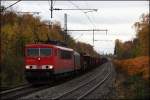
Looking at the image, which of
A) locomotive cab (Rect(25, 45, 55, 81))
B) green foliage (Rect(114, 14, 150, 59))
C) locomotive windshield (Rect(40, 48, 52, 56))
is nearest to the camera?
green foliage (Rect(114, 14, 150, 59))

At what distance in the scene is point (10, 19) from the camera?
78250 mm

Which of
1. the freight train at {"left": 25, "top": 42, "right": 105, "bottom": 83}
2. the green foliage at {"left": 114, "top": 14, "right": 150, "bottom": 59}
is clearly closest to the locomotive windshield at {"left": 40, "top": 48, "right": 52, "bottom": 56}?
the freight train at {"left": 25, "top": 42, "right": 105, "bottom": 83}

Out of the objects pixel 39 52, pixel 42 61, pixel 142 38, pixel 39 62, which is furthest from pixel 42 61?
pixel 142 38

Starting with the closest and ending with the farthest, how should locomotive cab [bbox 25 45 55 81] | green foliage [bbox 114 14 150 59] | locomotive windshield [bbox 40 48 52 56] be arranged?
green foliage [bbox 114 14 150 59], locomotive cab [bbox 25 45 55 81], locomotive windshield [bbox 40 48 52 56]

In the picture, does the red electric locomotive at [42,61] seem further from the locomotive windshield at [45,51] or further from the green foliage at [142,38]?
the green foliage at [142,38]

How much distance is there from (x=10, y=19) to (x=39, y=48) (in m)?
45.3

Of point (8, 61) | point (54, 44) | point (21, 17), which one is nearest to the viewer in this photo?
point (54, 44)

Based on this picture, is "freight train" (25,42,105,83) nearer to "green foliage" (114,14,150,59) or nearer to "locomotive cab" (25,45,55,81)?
"locomotive cab" (25,45,55,81)

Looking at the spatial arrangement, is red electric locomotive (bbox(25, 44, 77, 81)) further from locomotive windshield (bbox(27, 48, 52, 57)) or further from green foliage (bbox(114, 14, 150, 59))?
green foliage (bbox(114, 14, 150, 59))

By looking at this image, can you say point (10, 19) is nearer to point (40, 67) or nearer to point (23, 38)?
point (23, 38)

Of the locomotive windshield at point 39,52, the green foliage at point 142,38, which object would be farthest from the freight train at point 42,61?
the green foliage at point 142,38

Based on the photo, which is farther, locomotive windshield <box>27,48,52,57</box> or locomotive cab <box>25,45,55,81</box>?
locomotive windshield <box>27,48,52,57</box>

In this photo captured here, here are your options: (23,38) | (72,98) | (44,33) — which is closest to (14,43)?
(23,38)

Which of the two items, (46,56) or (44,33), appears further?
(44,33)
